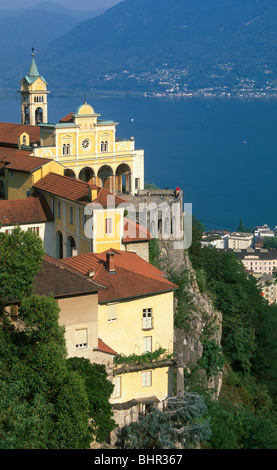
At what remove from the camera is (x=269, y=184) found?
352ft

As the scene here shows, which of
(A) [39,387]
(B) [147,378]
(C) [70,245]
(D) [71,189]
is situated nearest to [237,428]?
(B) [147,378]

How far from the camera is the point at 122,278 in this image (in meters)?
18.9

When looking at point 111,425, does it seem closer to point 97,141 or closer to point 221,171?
point 97,141

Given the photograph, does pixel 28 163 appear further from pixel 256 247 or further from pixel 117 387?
pixel 256 247

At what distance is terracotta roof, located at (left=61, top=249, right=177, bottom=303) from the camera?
1823 centimetres

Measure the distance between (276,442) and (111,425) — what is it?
4.98 metres

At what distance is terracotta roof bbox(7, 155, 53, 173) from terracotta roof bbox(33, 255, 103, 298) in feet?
38.9

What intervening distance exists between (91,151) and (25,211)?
7.77 metres

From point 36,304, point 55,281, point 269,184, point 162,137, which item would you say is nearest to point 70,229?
point 55,281

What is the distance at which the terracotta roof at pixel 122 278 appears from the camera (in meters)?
18.2

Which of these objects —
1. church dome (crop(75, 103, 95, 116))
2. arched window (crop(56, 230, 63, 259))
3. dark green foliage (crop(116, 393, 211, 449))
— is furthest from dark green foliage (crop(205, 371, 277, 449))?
church dome (crop(75, 103, 95, 116))

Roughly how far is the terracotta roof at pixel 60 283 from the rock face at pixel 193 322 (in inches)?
163

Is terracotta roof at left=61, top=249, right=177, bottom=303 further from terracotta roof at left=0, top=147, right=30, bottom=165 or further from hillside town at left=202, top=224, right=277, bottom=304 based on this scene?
hillside town at left=202, top=224, right=277, bottom=304

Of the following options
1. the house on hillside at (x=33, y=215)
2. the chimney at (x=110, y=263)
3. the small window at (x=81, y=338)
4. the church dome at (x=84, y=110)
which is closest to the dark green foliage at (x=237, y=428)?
the small window at (x=81, y=338)
